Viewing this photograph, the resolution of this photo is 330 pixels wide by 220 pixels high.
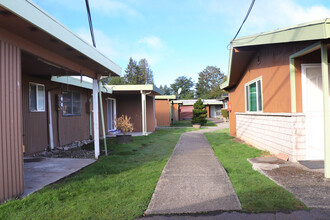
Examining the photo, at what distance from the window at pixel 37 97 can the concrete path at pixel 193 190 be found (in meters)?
5.03

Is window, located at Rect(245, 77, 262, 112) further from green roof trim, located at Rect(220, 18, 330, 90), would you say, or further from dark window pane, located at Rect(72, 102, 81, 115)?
dark window pane, located at Rect(72, 102, 81, 115)

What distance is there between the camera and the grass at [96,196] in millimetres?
2990

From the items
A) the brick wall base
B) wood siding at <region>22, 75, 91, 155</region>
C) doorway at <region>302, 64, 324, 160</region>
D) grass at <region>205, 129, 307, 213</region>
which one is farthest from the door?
doorway at <region>302, 64, 324, 160</region>

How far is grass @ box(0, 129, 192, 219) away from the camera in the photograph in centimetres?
299

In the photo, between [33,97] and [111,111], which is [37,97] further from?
[111,111]

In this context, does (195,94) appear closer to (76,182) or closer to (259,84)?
(259,84)

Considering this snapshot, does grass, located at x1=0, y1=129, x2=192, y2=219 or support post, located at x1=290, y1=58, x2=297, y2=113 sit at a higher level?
support post, located at x1=290, y1=58, x2=297, y2=113

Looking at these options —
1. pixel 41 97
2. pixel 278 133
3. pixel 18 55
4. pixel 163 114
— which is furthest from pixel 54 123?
pixel 163 114

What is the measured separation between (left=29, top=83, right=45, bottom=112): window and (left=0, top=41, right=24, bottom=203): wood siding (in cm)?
424

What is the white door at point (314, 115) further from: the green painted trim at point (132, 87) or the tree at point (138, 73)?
the tree at point (138, 73)

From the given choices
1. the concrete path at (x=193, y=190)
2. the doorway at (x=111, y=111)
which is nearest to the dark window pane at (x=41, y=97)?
the concrete path at (x=193, y=190)

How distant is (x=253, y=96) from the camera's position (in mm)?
8445

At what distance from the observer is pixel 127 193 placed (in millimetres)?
3730

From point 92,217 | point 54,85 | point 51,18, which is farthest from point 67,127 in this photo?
point 92,217
